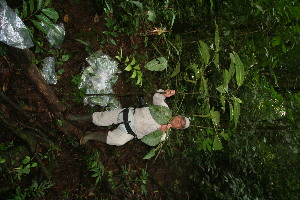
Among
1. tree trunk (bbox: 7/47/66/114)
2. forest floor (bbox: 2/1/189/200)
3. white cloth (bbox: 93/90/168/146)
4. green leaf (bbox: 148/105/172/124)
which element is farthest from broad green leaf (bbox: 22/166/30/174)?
green leaf (bbox: 148/105/172/124)

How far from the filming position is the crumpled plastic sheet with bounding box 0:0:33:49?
2.22 meters

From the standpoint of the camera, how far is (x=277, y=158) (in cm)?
552

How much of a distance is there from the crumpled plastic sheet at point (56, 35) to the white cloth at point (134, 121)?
1.12 meters

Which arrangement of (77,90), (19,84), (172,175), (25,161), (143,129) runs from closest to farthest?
(25,161) < (19,84) < (143,129) < (77,90) < (172,175)

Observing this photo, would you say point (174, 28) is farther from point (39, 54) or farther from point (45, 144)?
point (45, 144)

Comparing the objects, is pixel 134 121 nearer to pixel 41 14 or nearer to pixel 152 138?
pixel 152 138

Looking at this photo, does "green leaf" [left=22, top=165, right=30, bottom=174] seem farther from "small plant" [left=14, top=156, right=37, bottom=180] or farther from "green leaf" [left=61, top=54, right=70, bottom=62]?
"green leaf" [left=61, top=54, right=70, bottom=62]

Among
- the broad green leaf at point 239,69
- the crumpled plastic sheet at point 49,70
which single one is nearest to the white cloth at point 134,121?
the crumpled plastic sheet at point 49,70

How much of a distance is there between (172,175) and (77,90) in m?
2.95

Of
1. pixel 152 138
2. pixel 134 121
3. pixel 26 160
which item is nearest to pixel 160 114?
pixel 152 138

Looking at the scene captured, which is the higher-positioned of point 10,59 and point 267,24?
point 267,24

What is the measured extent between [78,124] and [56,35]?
1.32 metres

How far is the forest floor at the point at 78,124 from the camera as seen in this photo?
2881mm

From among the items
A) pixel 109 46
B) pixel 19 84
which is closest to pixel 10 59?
pixel 19 84
